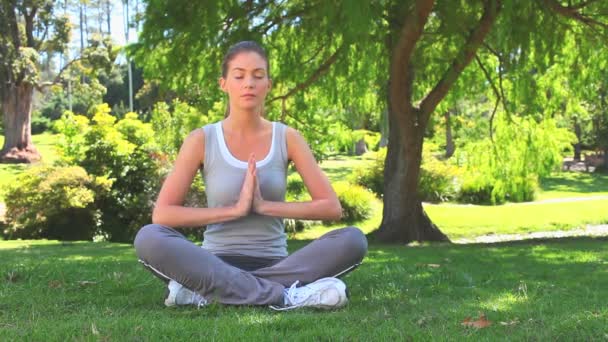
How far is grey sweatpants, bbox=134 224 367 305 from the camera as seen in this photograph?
11.8 ft

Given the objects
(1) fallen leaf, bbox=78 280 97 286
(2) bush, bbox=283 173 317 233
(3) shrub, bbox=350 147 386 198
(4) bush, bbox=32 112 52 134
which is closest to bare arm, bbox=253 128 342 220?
(1) fallen leaf, bbox=78 280 97 286

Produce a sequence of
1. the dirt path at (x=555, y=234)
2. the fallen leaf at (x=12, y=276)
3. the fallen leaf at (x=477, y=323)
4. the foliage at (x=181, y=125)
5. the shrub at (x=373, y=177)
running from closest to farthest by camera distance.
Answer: the fallen leaf at (x=477, y=323)
the fallen leaf at (x=12, y=276)
the foliage at (x=181, y=125)
the dirt path at (x=555, y=234)
the shrub at (x=373, y=177)

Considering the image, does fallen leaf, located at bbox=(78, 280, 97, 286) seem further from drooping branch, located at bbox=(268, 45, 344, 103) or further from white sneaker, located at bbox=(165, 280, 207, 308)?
drooping branch, located at bbox=(268, 45, 344, 103)

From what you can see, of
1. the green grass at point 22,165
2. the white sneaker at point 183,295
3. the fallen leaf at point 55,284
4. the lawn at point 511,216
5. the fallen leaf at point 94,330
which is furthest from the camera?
the green grass at point 22,165

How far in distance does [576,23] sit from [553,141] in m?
2.98

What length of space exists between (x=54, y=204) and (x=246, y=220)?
39.8ft

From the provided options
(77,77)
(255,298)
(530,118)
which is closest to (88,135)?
(530,118)

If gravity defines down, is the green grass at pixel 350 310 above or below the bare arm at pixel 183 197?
below

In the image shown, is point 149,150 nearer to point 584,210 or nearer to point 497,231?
point 497,231

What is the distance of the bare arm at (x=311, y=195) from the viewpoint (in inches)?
149

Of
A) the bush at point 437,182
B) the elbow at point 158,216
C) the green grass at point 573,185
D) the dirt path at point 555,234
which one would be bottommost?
the dirt path at point 555,234

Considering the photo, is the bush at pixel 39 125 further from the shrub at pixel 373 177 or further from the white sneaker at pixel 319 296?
the white sneaker at pixel 319 296

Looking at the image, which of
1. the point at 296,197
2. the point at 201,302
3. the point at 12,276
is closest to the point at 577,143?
the point at 296,197

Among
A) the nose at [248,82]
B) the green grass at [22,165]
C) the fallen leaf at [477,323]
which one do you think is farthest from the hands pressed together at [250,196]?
the green grass at [22,165]
